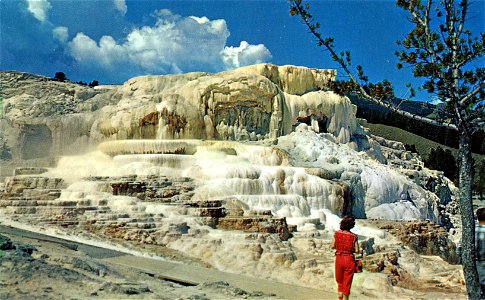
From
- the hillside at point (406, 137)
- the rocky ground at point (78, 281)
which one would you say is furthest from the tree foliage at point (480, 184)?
the rocky ground at point (78, 281)

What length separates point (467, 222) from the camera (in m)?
5.98

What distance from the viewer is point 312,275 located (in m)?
10.8

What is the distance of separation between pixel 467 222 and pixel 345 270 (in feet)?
Answer: 4.92

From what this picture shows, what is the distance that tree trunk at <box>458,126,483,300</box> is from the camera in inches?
226

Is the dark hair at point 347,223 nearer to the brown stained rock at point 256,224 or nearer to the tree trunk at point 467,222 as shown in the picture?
the tree trunk at point 467,222

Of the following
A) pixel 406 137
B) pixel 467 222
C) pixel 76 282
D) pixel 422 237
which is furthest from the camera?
pixel 406 137

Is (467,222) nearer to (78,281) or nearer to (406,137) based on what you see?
(78,281)

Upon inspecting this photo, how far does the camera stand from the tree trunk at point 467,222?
5730 mm

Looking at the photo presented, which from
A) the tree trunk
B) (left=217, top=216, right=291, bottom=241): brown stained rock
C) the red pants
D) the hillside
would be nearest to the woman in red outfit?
the red pants

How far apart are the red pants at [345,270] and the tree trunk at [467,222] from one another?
1234 millimetres

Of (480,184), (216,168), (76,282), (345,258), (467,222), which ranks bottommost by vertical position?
(76,282)

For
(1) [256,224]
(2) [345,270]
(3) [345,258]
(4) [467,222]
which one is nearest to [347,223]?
(3) [345,258]

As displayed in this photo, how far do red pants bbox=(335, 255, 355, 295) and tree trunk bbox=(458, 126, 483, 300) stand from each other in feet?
4.05

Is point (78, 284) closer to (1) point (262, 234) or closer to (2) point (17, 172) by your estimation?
(1) point (262, 234)
